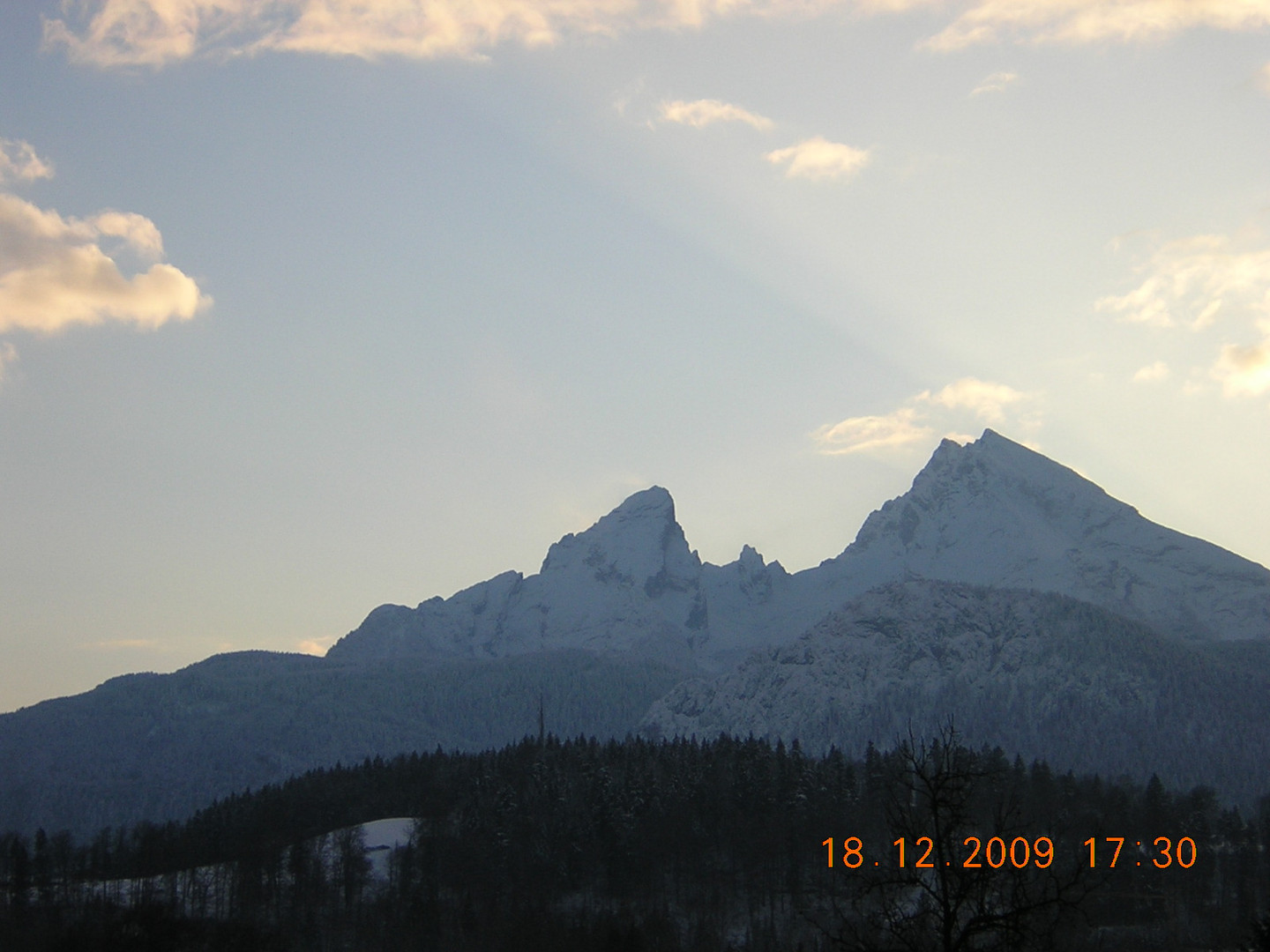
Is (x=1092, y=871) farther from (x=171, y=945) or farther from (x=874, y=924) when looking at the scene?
(x=874, y=924)

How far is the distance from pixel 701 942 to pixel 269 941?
3401 centimetres

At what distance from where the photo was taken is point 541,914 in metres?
119

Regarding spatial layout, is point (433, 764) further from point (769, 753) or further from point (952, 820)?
point (952, 820)

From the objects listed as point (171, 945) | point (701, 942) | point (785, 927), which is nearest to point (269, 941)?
point (171, 945)

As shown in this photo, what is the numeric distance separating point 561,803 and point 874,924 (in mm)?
121835

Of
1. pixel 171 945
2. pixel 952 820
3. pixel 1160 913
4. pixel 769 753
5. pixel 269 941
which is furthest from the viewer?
pixel 769 753

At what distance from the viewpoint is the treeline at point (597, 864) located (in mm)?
111625

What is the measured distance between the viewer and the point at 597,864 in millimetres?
136625

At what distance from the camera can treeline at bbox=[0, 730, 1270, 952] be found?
366ft

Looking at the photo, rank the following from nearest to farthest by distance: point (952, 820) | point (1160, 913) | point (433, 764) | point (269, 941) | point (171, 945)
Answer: point (952, 820) → point (171, 945) → point (269, 941) → point (1160, 913) → point (433, 764)

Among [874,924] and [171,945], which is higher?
[874,924]

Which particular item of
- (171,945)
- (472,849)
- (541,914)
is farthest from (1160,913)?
(171,945)

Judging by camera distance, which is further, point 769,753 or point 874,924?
point 769,753

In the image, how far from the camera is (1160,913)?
115438mm
